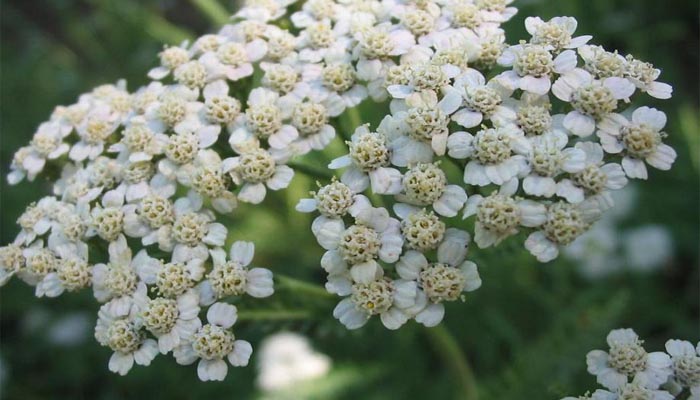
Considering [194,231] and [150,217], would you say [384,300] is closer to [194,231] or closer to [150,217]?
[194,231]

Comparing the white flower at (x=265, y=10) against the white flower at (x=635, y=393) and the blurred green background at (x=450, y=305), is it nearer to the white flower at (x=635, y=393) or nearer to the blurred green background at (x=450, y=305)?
the blurred green background at (x=450, y=305)

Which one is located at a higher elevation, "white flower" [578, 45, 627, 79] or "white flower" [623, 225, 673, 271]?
"white flower" [578, 45, 627, 79]

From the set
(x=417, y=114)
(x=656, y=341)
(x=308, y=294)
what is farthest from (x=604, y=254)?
(x=417, y=114)

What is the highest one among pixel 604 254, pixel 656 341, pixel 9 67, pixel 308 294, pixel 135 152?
pixel 9 67

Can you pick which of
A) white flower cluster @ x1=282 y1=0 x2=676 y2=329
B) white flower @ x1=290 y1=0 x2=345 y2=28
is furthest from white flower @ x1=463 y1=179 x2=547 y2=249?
white flower @ x1=290 y1=0 x2=345 y2=28

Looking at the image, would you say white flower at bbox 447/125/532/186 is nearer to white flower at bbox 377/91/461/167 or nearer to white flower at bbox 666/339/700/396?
white flower at bbox 377/91/461/167

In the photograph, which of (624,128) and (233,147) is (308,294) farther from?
(624,128)

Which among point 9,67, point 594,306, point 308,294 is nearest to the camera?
point 308,294
